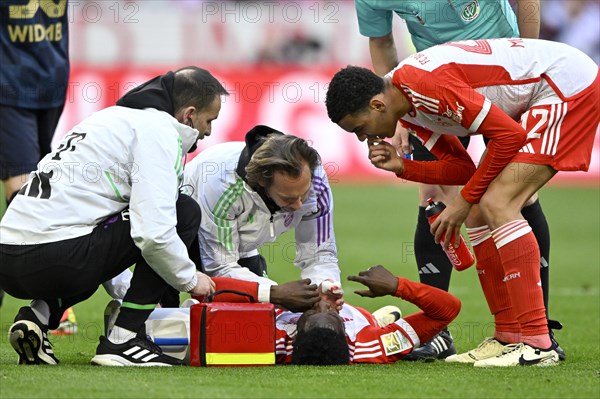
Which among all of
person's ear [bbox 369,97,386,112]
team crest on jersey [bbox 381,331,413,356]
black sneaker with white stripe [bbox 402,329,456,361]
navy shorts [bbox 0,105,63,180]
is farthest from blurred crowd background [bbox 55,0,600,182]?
person's ear [bbox 369,97,386,112]

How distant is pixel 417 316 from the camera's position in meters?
5.74

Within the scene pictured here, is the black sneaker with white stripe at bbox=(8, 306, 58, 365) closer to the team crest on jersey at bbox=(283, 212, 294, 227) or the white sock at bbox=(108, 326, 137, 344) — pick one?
the white sock at bbox=(108, 326, 137, 344)

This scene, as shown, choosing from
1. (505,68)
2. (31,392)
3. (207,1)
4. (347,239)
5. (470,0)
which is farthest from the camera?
(207,1)

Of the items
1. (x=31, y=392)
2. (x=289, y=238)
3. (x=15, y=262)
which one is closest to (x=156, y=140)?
(x=15, y=262)

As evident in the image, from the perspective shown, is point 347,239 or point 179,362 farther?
point 347,239

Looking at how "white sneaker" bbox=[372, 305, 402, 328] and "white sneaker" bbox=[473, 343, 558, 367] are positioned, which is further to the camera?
"white sneaker" bbox=[372, 305, 402, 328]

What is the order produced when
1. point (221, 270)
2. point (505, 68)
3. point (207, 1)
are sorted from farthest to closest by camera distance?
point (207, 1) → point (221, 270) → point (505, 68)

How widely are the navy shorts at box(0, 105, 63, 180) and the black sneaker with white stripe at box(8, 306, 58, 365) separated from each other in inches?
83.1

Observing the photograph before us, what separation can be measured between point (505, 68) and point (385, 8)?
129cm

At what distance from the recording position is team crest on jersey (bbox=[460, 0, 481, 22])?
21.1 ft

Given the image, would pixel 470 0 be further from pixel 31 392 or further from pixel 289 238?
pixel 289 238

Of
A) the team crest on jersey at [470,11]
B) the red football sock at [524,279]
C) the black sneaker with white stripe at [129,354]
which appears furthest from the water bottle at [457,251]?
the black sneaker with white stripe at [129,354]

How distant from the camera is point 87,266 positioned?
5.14 metres

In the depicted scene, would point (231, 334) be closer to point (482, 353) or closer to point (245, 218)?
point (245, 218)
